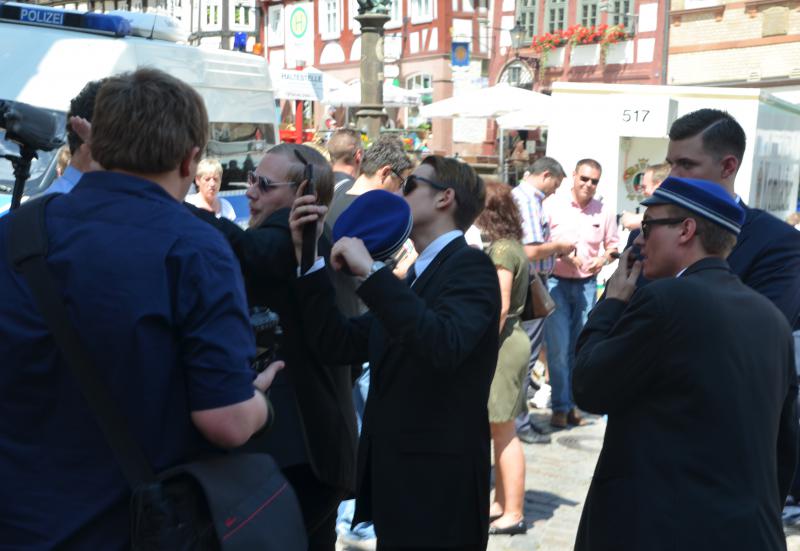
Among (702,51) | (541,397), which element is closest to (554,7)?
(702,51)

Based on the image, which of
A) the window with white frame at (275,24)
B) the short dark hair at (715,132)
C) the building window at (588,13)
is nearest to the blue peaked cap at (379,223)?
the short dark hair at (715,132)

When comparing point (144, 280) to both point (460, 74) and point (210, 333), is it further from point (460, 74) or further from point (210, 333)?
point (460, 74)

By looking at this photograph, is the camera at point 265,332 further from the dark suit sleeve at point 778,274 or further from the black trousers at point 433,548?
the dark suit sleeve at point 778,274

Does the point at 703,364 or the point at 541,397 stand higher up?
the point at 703,364

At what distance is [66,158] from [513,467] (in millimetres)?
3002

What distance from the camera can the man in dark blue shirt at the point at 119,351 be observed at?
200 centimetres

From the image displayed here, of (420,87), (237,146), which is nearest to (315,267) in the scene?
(237,146)

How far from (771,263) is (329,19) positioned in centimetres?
4050

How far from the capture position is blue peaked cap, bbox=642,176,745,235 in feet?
8.99

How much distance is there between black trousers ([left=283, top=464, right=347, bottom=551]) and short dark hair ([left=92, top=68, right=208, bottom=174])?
1.34m

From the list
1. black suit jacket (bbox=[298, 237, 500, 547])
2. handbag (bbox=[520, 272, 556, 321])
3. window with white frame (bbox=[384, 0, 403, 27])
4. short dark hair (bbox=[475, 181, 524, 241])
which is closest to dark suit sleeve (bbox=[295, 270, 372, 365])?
black suit jacket (bbox=[298, 237, 500, 547])

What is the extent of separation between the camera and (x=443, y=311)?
121 inches

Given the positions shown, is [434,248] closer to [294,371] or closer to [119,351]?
[294,371]

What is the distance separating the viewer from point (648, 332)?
2617 millimetres
